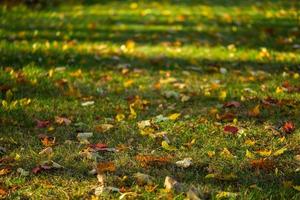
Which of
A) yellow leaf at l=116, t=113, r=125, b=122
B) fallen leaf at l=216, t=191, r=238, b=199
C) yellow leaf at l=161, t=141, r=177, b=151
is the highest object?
yellow leaf at l=116, t=113, r=125, b=122

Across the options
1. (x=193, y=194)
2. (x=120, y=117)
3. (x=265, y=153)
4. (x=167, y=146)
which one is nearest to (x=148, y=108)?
(x=120, y=117)

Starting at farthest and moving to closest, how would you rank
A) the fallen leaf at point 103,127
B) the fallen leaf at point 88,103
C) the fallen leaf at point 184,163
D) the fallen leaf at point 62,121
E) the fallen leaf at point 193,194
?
the fallen leaf at point 88,103 → the fallen leaf at point 62,121 → the fallen leaf at point 103,127 → the fallen leaf at point 184,163 → the fallen leaf at point 193,194

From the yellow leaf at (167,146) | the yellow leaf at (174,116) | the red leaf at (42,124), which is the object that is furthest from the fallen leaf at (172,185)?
the red leaf at (42,124)

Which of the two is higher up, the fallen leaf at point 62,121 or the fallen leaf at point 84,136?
the fallen leaf at point 62,121

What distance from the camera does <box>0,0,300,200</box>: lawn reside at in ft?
11.3

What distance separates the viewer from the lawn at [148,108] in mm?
3459

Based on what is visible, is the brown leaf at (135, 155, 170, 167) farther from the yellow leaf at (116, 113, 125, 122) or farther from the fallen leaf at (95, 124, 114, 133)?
the yellow leaf at (116, 113, 125, 122)

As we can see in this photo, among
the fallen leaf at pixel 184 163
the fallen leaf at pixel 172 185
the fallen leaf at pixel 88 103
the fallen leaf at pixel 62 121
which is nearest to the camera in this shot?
the fallen leaf at pixel 172 185

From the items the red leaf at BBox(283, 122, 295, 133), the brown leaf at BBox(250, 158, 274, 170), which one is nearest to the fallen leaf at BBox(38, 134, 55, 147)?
the brown leaf at BBox(250, 158, 274, 170)

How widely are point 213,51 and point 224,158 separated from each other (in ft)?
11.6

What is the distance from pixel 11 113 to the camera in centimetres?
465

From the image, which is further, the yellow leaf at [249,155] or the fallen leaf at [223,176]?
the yellow leaf at [249,155]

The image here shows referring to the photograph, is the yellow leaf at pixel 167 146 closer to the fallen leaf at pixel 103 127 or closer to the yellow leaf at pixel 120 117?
the fallen leaf at pixel 103 127

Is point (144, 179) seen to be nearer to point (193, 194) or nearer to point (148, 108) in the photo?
point (193, 194)
